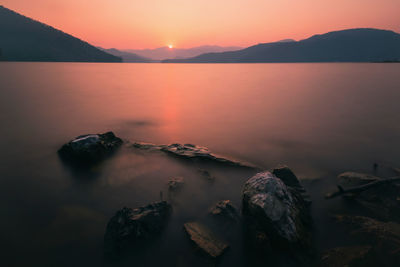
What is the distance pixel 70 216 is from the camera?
25.1 feet

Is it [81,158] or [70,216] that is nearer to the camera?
→ [70,216]

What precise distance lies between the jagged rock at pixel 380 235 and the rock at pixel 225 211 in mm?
3651

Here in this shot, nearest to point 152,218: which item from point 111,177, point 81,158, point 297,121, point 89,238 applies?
point 89,238

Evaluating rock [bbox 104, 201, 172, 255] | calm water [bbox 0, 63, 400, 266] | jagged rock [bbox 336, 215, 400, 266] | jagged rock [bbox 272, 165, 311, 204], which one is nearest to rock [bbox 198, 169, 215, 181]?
calm water [bbox 0, 63, 400, 266]

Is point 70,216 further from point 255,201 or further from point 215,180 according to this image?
point 255,201

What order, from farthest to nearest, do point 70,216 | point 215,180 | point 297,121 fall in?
point 297,121 < point 215,180 < point 70,216

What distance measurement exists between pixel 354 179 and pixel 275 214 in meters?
5.63

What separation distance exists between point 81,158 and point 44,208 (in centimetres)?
406

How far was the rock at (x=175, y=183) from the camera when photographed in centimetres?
938

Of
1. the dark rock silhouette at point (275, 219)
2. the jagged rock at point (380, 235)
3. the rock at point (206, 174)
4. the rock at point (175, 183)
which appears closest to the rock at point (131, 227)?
the rock at point (175, 183)

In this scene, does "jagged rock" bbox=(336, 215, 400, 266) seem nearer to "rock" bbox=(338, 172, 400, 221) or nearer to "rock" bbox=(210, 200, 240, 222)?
"rock" bbox=(338, 172, 400, 221)

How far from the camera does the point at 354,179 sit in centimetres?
936

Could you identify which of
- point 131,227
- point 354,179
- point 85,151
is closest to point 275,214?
point 131,227

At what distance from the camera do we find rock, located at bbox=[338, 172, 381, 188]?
902cm
